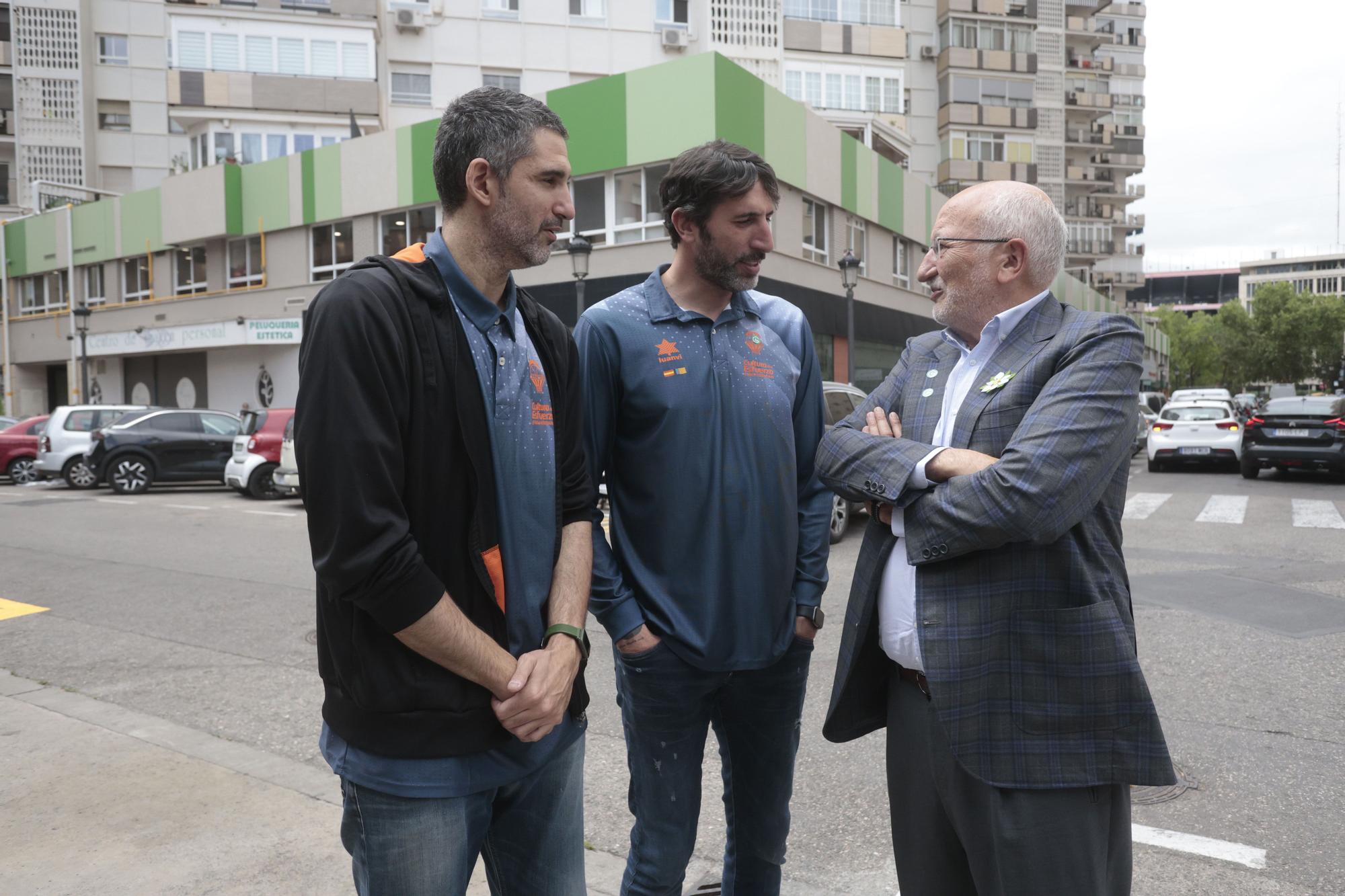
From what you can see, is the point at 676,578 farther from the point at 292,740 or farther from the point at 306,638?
the point at 306,638

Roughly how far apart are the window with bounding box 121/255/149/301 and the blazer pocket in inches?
1459

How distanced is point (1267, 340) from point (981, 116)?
64.6m

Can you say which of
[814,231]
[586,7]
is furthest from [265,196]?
[814,231]

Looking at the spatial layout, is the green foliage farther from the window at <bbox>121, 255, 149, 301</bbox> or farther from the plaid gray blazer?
the plaid gray blazer

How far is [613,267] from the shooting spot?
2281cm

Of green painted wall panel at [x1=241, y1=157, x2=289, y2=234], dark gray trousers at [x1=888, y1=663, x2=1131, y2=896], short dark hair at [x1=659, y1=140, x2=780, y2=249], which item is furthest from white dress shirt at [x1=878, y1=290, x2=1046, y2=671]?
green painted wall panel at [x1=241, y1=157, x2=289, y2=234]

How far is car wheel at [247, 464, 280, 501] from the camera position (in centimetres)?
1680

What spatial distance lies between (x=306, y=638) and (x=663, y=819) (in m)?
4.90

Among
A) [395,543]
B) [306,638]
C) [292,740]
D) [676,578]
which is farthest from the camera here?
[306,638]

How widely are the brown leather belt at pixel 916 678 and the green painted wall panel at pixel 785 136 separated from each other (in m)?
21.6

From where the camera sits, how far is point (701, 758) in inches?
98.7

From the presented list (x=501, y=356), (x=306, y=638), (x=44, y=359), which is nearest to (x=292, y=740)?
(x=306, y=638)

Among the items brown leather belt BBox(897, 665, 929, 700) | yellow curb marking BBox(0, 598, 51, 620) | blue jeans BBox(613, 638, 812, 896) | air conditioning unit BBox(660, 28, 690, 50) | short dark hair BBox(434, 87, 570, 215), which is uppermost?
air conditioning unit BBox(660, 28, 690, 50)

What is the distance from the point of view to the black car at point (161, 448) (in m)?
18.1
